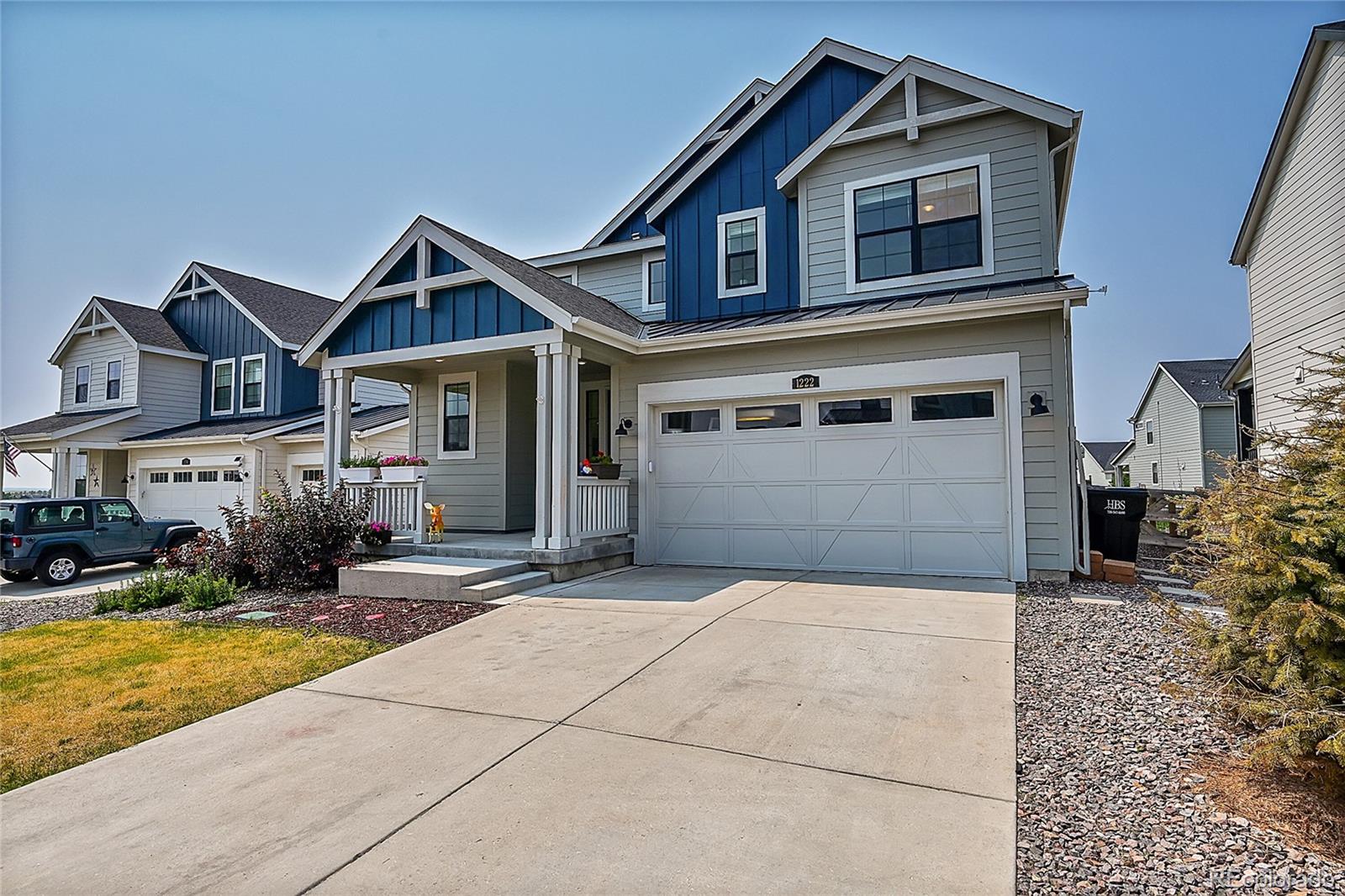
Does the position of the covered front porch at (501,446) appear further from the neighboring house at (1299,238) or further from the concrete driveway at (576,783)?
A: the neighboring house at (1299,238)

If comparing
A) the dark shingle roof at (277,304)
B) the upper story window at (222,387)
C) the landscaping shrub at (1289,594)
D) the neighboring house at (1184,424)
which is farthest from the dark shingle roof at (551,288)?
the neighboring house at (1184,424)

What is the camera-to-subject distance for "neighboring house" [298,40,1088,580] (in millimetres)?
8195

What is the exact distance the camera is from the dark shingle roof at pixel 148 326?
64.6 feet

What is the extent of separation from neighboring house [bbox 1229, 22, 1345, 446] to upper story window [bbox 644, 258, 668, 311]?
9.47m

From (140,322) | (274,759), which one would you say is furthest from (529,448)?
(140,322)

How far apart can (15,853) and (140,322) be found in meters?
22.6

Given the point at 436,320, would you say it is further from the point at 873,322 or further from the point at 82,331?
the point at 82,331

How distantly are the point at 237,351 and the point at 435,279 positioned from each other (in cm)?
1404

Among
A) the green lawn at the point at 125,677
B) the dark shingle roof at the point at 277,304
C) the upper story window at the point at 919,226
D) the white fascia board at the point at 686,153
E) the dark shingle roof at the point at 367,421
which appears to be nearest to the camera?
the green lawn at the point at 125,677

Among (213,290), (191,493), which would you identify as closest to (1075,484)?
(191,493)

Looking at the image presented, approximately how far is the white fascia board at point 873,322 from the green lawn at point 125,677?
18.5 feet

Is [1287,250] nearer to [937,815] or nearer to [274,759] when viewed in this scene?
[937,815]

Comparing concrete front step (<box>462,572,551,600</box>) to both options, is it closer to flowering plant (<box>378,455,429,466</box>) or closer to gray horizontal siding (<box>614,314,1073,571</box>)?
flowering plant (<box>378,455,429,466</box>)

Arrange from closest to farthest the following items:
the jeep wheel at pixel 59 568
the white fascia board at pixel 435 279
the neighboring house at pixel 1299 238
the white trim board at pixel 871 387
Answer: the white trim board at pixel 871 387
the white fascia board at pixel 435 279
the neighboring house at pixel 1299 238
the jeep wheel at pixel 59 568
